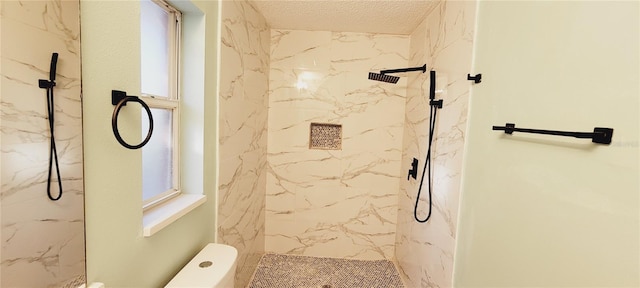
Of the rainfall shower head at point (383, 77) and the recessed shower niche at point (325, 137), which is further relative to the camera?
the recessed shower niche at point (325, 137)

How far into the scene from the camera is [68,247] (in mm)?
773

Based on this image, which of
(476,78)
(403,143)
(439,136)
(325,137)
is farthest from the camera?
(325,137)

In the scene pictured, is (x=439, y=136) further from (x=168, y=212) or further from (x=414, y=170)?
(x=168, y=212)

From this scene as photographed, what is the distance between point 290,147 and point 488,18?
2.02 m

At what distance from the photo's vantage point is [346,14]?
2324 millimetres

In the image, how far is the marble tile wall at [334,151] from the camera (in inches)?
110

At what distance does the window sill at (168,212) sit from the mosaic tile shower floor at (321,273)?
54.3 inches

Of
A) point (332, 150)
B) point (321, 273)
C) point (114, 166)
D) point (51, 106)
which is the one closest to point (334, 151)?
point (332, 150)

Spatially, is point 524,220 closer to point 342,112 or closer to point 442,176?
point 442,176

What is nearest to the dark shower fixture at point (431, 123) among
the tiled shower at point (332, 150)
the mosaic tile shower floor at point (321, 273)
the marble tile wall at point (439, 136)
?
the marble tile wall at point (439, 136)

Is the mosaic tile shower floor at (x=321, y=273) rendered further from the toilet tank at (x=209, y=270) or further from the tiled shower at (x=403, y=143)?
the toilet tank at (x=209, y=270)

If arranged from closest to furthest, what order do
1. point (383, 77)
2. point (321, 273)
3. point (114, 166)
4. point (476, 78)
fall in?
point (114, 166) → point (476, 78) → point (383, 77) → point (321, 273)

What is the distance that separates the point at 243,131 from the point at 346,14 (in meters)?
1.30

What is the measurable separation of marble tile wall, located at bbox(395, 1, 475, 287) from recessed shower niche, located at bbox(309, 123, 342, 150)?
2.35 feet
